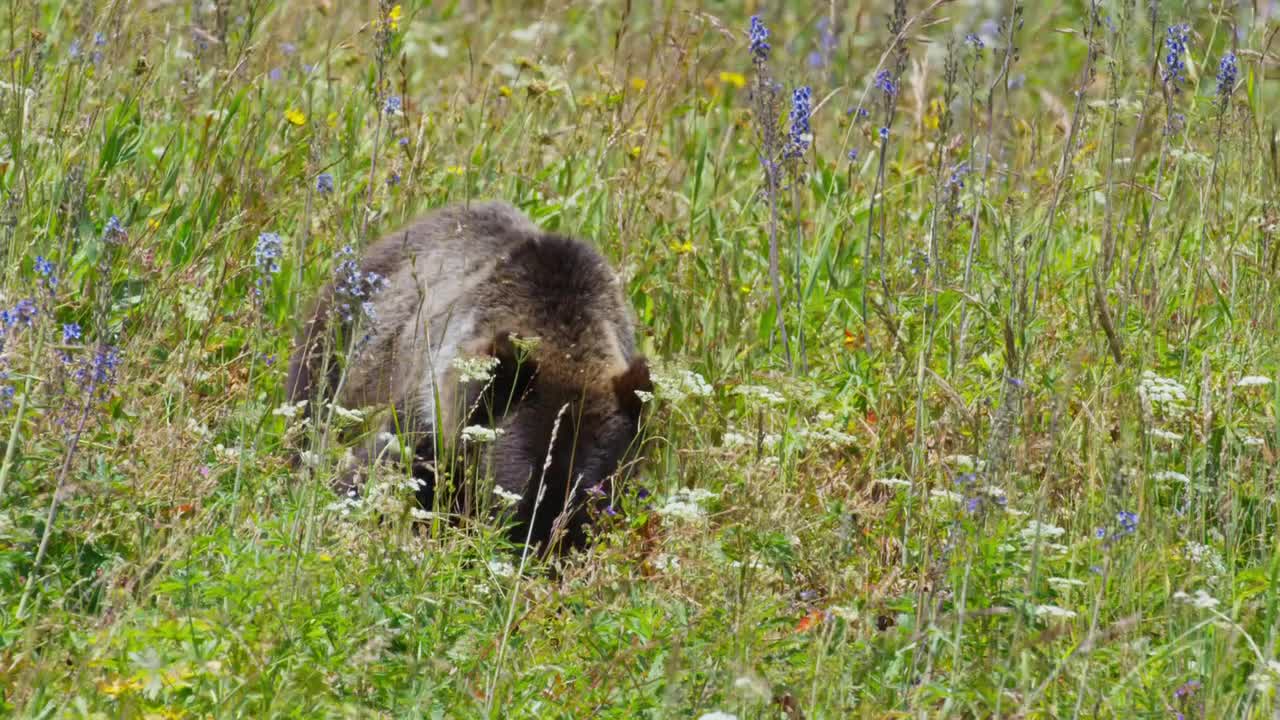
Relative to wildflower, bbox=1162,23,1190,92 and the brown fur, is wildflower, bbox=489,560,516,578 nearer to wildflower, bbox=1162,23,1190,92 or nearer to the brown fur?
the brown fur

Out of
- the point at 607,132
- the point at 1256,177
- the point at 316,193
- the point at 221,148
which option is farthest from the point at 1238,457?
the point at 221,148

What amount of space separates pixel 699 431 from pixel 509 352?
0.80 meters

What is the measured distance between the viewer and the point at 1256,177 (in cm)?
574

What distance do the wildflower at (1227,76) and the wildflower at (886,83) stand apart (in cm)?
97

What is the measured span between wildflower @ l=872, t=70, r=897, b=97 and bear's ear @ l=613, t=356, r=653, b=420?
1277mm

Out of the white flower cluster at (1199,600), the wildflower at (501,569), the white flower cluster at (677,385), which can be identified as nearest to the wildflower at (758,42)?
the white flower cluster at (677,385)

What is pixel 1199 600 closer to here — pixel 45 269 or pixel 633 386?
pixel 633 386

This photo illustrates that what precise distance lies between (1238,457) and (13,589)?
3339 mm

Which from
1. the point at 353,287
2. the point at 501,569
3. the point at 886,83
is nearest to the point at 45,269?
the point at 353,287

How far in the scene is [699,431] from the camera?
481 centimetres

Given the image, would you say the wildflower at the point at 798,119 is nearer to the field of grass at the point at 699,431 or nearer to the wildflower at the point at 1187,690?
the field of grass at the point at 699,431

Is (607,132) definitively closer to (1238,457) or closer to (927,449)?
(927,449)

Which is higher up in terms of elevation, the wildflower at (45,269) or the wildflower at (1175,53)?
the wildflower at (1175,53)

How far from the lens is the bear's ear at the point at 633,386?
5500 mm
